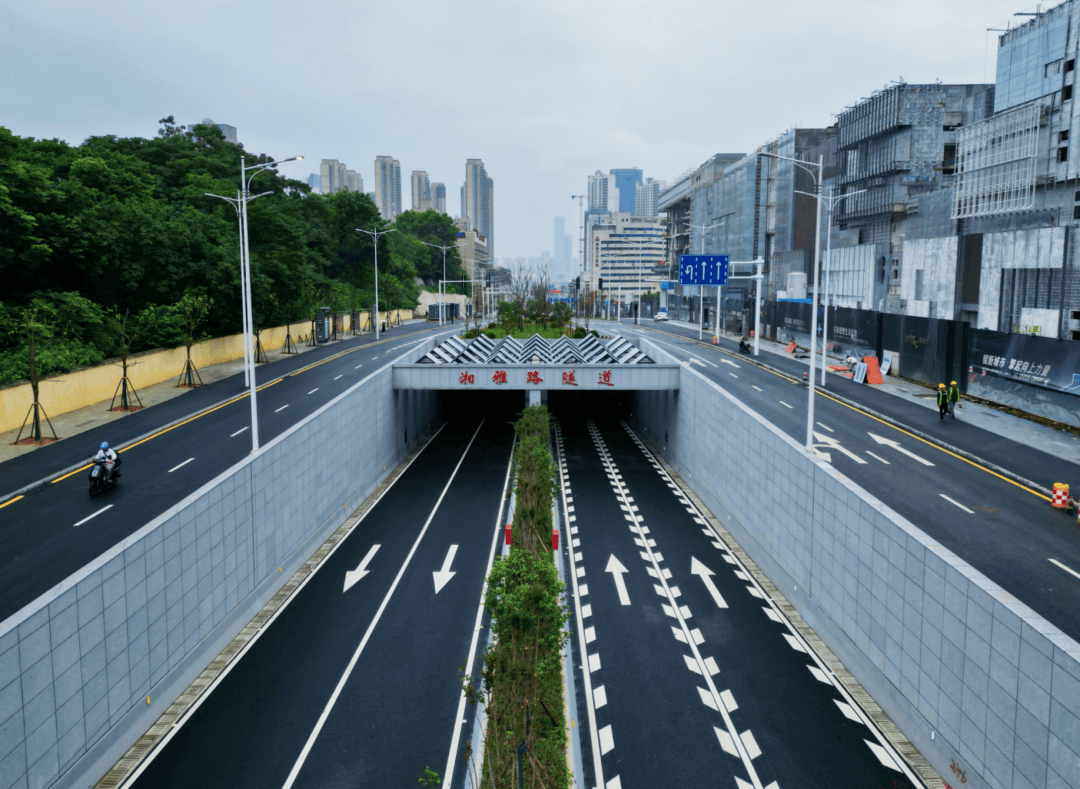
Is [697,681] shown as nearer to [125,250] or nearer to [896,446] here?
[896,446]

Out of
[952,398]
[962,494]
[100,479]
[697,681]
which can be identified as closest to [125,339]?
[100,479]

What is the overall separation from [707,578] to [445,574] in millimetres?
Result: 7803

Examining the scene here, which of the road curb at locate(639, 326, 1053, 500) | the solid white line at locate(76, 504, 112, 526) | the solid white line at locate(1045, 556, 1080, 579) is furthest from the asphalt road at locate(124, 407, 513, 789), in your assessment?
the road curb at locate(639, 326, 1053, 500)

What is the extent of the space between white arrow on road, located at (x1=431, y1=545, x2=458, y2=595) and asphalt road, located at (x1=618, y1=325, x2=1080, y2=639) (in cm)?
1304

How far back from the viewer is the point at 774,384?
4222 centimetres

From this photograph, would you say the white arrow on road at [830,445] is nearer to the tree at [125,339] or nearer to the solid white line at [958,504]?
the solid white line at [958,504]

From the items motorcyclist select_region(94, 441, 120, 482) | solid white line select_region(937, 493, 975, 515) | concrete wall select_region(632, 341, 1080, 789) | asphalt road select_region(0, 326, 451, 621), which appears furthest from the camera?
motorcyclist select_region(94, 441, 120, 482)

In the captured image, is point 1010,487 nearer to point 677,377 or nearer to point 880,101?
point 677,377

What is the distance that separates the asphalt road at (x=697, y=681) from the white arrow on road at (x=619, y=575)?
59 mm

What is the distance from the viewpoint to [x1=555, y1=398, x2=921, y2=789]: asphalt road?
13.3 m

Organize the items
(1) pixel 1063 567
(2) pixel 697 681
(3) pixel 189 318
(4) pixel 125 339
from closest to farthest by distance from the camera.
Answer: (2) pixel 697 681 < (1) pixel 1063 567 < (4) pixel 125 339 < (3) pixel 189 318

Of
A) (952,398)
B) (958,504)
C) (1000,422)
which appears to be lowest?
(958,504)

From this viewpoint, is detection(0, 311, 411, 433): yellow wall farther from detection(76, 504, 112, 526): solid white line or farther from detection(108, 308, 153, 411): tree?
detection(76, 504, 112, 526): solid white line

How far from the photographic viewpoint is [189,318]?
4522 centimetres
